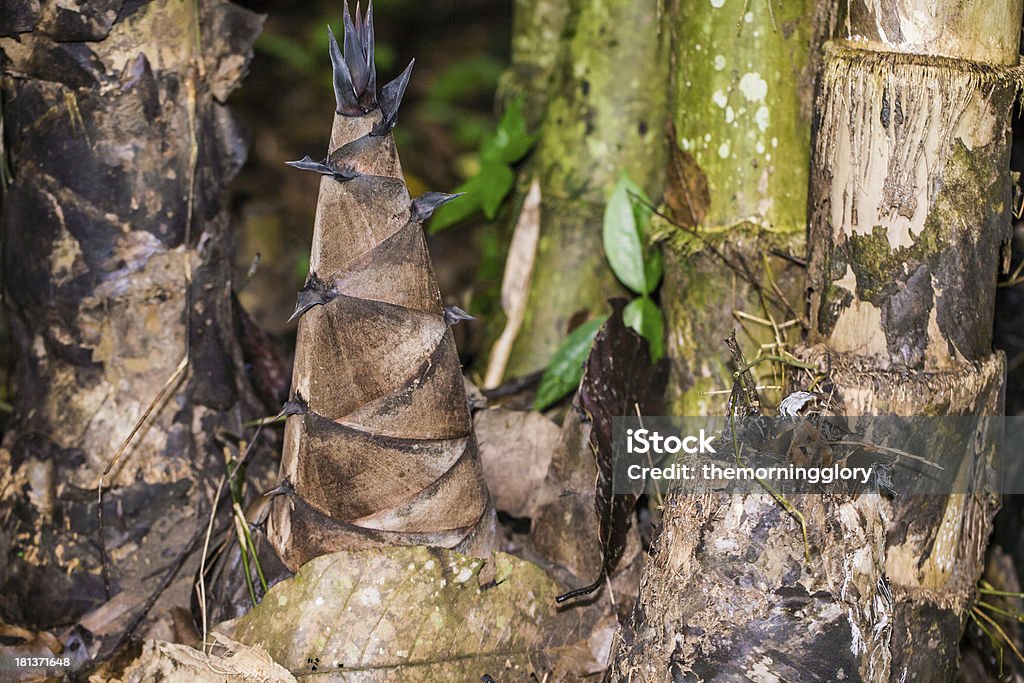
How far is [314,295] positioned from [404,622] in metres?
0.41

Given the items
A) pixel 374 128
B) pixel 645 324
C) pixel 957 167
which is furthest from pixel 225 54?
pixel 957 167

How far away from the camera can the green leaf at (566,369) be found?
1668 mm

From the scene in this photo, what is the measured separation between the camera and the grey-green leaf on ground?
3.68 feet

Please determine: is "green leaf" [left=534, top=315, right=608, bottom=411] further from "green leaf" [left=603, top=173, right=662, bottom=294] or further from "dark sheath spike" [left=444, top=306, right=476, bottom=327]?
"dark sheath spike" [left=444, top=306, right=476, bottom=327]

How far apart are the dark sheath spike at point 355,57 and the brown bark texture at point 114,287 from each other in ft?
1.51

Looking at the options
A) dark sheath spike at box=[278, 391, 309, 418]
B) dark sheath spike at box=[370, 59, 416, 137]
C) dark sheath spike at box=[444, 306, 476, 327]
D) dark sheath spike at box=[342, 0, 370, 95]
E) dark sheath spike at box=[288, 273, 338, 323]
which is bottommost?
dark sheath spike at box=[278, 391, 309, 418]

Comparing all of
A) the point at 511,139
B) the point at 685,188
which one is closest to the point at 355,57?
the point at 685,188

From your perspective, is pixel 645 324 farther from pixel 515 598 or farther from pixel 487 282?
pixel 487 282

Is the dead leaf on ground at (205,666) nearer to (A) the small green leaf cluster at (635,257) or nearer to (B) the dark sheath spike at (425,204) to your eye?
(B) the dark sheath spike at (425,204)

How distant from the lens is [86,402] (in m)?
1.42

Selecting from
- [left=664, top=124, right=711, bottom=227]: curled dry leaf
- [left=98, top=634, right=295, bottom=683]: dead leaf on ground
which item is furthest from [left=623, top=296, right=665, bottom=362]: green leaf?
[left=98, top=634, right=295, bottom=683]: dead leaf on ground

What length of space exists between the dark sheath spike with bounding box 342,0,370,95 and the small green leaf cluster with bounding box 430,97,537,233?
0.87 metres

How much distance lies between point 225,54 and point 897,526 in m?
1.17

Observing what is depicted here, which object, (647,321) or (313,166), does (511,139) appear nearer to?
(647,321)
